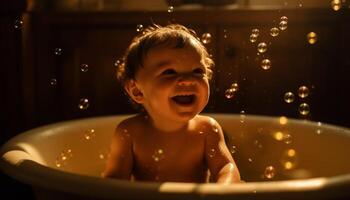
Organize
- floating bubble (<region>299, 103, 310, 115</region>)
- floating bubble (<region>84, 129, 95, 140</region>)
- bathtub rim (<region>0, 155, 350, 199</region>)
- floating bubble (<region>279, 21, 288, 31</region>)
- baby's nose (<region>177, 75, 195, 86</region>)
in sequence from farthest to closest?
1. floating bubble (<region>279, 21, 288, 31</region>)
2. floating bubble (<region>299, 103, 310, 115</region>)
3. floating bubble (<region>84, 129, 95, 140</region>)
4. baby's nose (<region>177, 75, 195, 86</region>)
5. bathtub rim (<region>0, 155, 350, 199</region>)

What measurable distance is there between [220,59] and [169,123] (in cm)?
63

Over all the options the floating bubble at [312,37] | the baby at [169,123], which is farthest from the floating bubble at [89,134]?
the floating bubble at [312,37]

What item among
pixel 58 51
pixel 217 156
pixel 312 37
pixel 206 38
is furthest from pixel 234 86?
pixel 217 156

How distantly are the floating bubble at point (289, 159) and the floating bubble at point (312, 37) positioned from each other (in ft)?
1.72

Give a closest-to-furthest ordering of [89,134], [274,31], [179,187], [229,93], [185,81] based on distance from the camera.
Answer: [179,187] → [185,81] → [89,134] → [274,31] → [229,93]

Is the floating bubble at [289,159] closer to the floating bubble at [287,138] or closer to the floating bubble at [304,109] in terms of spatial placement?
the floating bubble at [287,138]

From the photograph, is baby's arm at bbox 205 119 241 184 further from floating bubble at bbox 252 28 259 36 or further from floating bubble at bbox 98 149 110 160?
floating bubble at bbox 252 28 259 36

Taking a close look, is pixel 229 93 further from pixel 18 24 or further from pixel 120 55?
pixel 18 24

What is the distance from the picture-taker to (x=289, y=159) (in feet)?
3.86

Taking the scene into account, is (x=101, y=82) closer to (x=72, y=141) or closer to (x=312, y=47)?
(x=72, y=141)

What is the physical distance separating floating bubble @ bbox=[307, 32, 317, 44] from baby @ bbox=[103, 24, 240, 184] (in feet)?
2.20

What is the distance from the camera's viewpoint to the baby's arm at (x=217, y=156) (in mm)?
969

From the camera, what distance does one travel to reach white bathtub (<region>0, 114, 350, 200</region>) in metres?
0.63

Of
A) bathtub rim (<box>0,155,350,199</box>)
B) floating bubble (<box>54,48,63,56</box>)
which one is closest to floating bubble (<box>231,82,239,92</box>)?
floating bubble (<box>54,48,63,56</box>)
